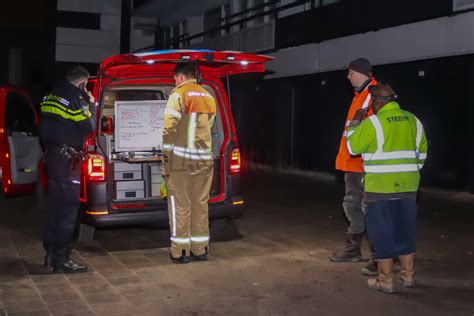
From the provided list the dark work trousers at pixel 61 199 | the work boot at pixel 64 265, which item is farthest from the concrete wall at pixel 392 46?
the work boot at pixel 64 265

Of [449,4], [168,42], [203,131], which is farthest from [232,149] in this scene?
[168,42]

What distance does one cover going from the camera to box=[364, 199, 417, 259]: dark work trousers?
5180 millimetres

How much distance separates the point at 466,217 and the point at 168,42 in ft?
56.5

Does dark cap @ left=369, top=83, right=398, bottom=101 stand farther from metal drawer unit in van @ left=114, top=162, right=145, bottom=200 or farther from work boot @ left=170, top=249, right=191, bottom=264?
metal drawer unit in van @ left=114, top=162, right=145, bottom=200

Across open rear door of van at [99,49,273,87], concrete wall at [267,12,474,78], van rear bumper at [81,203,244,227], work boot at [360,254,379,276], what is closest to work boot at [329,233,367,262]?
work boot at [360,254,379,276]

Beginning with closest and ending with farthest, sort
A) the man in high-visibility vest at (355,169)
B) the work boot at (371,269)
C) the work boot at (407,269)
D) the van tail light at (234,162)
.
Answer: the work boot at (407,269) < the work boot at (371,269) < the man in high-visibility vest at (355,169) < the van tail light at (234,162)

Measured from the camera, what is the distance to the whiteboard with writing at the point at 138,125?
6809 mm

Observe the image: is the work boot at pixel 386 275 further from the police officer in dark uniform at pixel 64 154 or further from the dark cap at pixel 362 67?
the police officer in dark uniform at pixel 64 154

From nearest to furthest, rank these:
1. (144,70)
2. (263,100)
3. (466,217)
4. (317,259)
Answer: (317,259) < (144,70) < (466,217) < (263,100)

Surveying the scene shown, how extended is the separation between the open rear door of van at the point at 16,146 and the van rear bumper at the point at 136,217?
122 inches

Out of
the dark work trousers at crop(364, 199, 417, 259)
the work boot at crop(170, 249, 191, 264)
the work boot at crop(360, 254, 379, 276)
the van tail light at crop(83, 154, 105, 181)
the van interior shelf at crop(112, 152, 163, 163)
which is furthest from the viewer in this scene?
the van interior shelf at crop(112, 152, 163, 163)

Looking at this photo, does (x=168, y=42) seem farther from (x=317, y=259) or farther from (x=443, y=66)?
(x=317, y=259)

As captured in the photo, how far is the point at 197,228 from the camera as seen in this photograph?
6.25 meters

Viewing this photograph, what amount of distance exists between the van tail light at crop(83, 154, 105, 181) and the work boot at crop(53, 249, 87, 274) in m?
0.90
